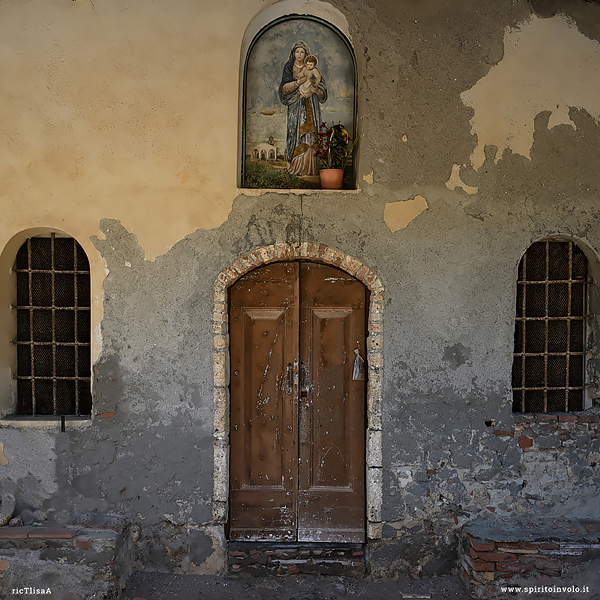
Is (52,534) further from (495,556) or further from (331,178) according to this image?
(331,178)

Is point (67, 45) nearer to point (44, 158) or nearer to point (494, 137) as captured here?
point (44, 158)

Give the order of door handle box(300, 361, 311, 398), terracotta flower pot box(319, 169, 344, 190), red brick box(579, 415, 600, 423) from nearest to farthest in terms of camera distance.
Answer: terracotta flower pot box(319, 169, 344, 190) < red brick box(579, 415, 600, 423) < door handle box(300, 361, 311, 398)

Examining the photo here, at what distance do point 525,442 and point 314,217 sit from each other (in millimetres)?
2649

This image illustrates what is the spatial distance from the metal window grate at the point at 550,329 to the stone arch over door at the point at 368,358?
4.21 feet

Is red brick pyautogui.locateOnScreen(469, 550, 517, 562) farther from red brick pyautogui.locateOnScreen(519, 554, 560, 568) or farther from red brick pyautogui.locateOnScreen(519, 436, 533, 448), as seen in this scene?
red brick pyautogui.locateOnScreen(519, 436, 533, 448)

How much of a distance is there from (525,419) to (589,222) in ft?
5.83

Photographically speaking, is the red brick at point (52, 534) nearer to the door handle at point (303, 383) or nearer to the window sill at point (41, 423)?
the window sill at point (41, 423)

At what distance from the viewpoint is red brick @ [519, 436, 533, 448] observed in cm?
458

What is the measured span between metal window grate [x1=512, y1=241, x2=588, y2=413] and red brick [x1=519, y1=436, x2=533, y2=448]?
319 mm

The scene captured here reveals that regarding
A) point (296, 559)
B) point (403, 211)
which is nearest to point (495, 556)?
point (296, 559)

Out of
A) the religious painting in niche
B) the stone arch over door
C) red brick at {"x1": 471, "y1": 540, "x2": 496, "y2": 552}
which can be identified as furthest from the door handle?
red brick at {"x1": 471, "y1": 540, "x2": 496, "y2": 552}

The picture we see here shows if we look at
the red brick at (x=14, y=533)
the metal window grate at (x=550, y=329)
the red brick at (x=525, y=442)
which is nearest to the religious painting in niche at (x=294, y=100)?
the metal window grate at (x=550, y=329)

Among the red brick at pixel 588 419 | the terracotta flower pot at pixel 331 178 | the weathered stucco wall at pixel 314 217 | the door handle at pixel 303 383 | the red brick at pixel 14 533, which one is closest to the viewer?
the red brick at pixel 14 533

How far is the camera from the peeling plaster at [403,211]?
4473 millimetres
